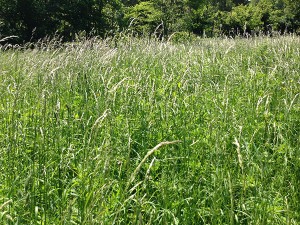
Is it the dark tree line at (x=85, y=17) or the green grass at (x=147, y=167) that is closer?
the green grass at (x=147, y=167)

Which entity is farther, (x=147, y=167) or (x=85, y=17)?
(x=85, y=17)

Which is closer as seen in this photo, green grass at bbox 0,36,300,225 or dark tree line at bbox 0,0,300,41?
green grass at bbox 0,36,300,225

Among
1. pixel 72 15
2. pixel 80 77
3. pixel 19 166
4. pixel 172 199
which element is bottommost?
pixel 172 199

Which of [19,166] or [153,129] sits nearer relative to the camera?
[19,166]

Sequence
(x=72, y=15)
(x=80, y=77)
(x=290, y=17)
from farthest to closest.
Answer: (x=290, y=17), (x=72, y=15), (x=80, y=77)

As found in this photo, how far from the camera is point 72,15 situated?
62.8 feet

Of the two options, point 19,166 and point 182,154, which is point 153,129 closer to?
point 182,154

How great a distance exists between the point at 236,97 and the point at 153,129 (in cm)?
127

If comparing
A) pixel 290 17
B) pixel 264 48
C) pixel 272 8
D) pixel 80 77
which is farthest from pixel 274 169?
pixel 272 8

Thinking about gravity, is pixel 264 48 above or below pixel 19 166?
above

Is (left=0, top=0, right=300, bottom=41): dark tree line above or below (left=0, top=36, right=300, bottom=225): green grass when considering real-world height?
above

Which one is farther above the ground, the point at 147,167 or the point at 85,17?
the point at 85,17

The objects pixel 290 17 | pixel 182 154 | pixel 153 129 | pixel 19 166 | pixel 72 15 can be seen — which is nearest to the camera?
pixel 19 166

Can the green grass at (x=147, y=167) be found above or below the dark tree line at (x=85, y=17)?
below
